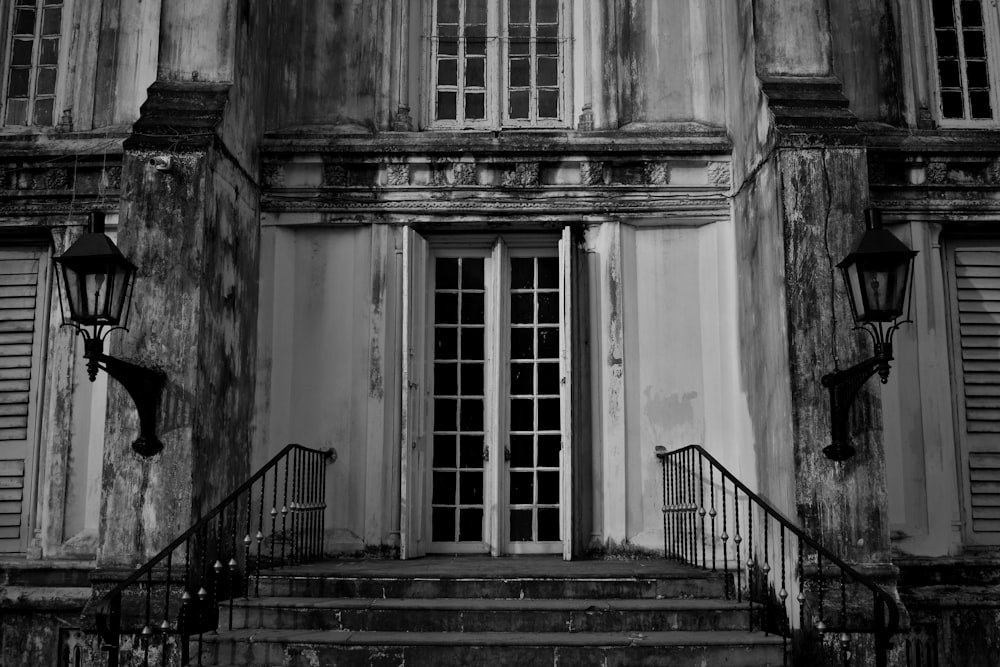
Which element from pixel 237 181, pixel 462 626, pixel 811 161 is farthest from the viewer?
pixel 237 181

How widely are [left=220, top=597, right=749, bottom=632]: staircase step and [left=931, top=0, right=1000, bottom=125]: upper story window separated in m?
5.38

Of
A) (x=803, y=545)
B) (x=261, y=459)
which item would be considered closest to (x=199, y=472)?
(x=261, y=459)

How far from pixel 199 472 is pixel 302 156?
10.6 ft

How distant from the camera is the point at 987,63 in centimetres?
1007

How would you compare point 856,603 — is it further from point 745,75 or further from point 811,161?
point 745,75

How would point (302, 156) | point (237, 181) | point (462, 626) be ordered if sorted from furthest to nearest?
1. point (302, 156)
2. point (237, 181)
3. point (462, 626)

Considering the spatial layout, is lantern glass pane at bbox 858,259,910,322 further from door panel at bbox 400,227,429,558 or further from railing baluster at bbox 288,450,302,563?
railing baluster at bbox 288,450,302,563

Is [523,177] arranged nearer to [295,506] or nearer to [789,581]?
[295,506]

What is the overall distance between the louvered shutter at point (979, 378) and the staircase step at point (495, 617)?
3001 millimetres

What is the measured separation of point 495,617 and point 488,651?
0.46 meters

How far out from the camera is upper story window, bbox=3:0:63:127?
10.1 m

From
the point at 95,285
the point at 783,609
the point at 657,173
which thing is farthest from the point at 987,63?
the point at 95,285

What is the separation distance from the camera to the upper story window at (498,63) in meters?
10.3

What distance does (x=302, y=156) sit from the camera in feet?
32.3
